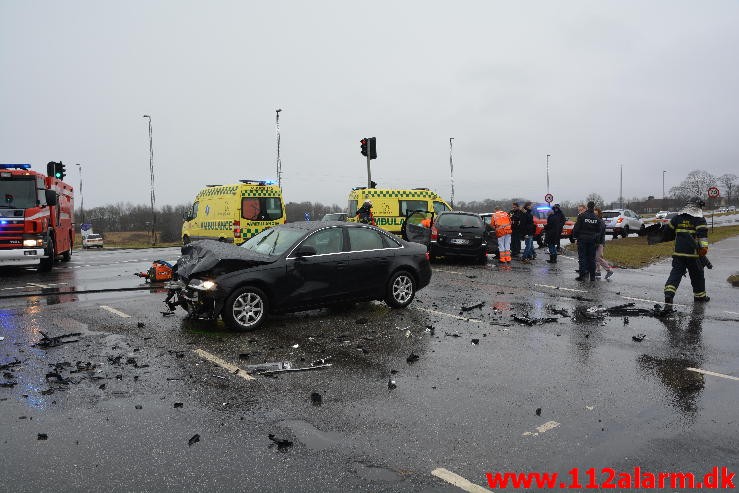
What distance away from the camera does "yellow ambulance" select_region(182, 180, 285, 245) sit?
59.8 feet

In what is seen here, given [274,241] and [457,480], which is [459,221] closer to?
[274,241]

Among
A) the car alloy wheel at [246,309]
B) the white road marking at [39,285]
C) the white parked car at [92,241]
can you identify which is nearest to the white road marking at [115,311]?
the car alloy wheel at [246,309]

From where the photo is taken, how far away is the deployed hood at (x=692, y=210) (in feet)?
32.4

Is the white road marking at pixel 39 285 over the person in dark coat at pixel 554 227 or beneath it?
beneath

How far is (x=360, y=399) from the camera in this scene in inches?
200

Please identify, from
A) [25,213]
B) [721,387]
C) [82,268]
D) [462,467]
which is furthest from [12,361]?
[82,268]

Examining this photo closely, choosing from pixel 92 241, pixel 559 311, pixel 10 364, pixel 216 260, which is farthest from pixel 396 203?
pixel 92 241

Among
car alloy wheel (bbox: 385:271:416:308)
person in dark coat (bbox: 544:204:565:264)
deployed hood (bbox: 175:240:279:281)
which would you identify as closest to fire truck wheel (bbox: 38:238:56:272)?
deployed hood (bbox: 175:240:279:281)

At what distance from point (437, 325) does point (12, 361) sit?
530 centimetres

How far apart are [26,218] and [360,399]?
42.0 feet

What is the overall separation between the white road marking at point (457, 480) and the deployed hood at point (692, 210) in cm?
830

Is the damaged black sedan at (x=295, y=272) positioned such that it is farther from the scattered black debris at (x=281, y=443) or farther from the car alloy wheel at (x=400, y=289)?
the scattered black debris at (x=281, y=443)

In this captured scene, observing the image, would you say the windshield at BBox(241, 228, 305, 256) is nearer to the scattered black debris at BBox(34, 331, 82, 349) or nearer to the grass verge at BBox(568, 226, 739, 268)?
the scattered black debris at BBox(34, 331, 82, 349)

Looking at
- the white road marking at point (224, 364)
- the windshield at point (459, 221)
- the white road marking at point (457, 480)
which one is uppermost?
the windshield at point (459, 221)
